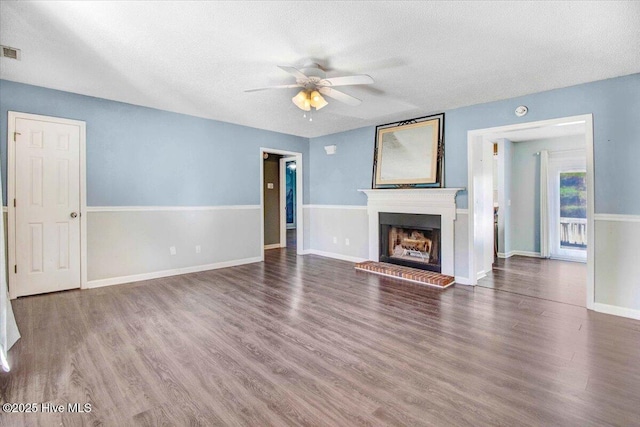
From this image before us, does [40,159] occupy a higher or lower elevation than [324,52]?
lower

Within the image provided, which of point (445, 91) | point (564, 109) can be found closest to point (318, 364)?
point (445, 91)

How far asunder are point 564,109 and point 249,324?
13.7 feet

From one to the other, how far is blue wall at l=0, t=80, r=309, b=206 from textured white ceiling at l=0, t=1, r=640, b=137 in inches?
10.6

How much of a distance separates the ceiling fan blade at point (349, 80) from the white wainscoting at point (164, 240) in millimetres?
3184

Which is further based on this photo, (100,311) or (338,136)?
(338,136)

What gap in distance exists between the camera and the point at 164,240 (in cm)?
Answer: 477

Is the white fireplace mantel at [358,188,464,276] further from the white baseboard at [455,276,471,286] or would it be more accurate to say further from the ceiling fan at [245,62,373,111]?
the ceiling fan at [245,62,373,111]

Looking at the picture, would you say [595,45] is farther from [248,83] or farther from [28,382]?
[28,382]

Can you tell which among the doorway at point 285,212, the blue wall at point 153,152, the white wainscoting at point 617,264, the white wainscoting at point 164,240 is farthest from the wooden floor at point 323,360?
the doorway at point 285,212

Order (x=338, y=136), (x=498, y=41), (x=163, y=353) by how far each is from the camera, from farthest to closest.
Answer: (x=338, y=136)
(x=498, y=41)
(x=163, y=353)

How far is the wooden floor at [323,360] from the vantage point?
1.75 metres

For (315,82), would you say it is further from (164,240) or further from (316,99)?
(164,240)

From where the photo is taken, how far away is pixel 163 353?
2.41m

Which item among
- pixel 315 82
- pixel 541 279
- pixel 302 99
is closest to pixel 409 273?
pixel 541 279
